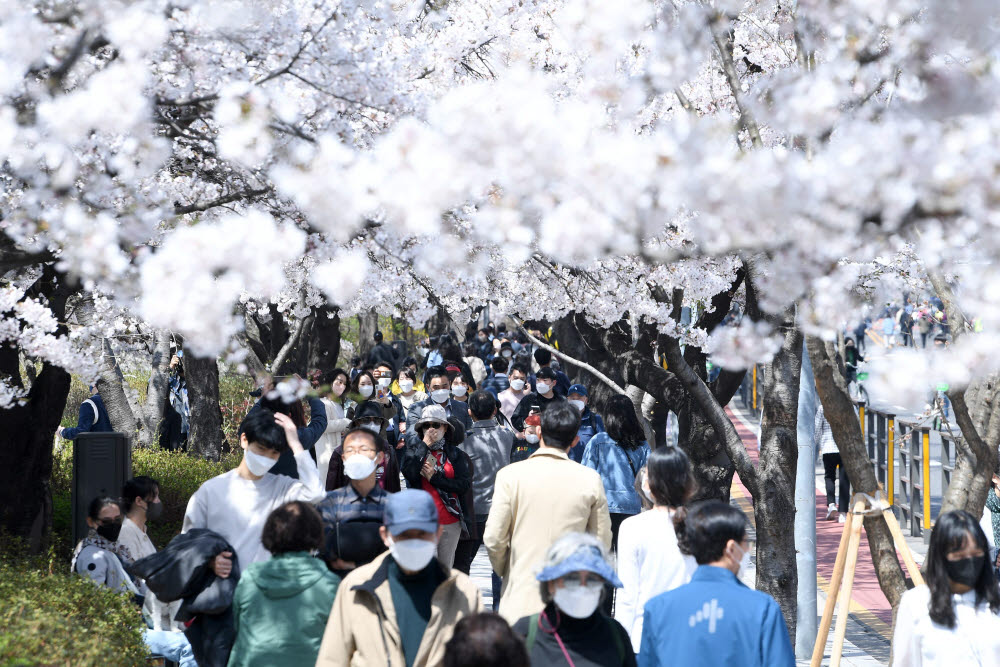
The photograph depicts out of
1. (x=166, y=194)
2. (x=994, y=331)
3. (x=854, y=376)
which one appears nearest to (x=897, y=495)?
(x=854, y=376)

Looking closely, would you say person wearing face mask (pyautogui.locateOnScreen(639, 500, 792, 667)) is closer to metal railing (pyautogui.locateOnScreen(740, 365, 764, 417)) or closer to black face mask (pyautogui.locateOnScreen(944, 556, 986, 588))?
black face mask (pyautogui.locateOnScreen(944, 556, 986, 588))

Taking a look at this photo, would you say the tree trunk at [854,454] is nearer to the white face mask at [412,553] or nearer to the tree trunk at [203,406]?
the white face mask at [412,553]

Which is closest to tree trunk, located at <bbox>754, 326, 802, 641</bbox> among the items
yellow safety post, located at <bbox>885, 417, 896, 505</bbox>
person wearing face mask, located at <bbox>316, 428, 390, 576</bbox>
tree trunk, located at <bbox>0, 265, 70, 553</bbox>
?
person wearing face mask, located at <bbox>316, 428, 390, 576</bbox>

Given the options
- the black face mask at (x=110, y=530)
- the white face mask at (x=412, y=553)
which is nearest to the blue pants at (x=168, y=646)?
the black face mask at (x=110, y=530)

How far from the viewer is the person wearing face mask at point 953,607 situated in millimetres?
4359

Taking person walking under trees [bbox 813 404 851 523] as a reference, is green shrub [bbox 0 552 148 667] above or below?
below

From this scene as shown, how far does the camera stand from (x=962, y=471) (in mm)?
6078

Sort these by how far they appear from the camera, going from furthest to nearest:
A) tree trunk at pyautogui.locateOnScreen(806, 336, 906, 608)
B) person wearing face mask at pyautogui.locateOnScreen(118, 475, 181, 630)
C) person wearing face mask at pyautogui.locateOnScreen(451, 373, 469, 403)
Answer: person wearing face mask at pyautogui.locateOnScreen(451, 373, 469, 403) < person wearing face mask at pyautogui.locateOnScreen(118, 475, 181, 630) < tree trunk at pyautogui.locateOnScreen(806, 336, 906, 608)

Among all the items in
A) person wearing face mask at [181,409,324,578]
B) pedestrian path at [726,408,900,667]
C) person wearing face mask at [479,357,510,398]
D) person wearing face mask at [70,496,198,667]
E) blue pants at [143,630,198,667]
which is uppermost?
person wearing face mask at [479,357,510,398]

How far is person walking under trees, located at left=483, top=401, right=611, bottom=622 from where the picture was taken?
18.2 ft

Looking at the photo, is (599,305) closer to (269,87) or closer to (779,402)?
(779,402)

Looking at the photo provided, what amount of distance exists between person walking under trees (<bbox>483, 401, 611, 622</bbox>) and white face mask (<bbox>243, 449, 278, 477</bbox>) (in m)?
1.12

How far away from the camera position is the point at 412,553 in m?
4.08

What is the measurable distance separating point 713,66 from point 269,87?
5130 millimetres
